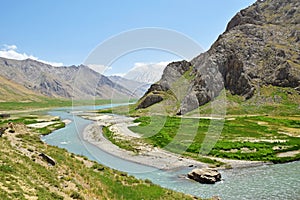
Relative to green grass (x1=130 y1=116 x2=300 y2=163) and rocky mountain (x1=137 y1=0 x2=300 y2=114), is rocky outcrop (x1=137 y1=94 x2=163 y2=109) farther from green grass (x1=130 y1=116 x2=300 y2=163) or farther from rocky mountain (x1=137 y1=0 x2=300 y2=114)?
green grass (x1=130 y1=116 x2=300 y2=163)

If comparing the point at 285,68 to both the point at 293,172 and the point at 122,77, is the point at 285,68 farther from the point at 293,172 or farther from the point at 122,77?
the point at 122,77

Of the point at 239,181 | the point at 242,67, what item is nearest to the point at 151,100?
the point at 242,67

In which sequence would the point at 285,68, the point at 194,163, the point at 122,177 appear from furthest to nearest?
1. the point at 285,68
2. the point at 194,163
3. the point at 122,177

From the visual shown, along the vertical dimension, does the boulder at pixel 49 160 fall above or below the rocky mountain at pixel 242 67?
below

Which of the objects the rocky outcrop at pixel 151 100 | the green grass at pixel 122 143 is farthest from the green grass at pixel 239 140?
the rocky outcrop at pixel 151 100

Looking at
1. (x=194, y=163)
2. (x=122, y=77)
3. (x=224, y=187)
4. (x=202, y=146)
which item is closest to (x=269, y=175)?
(x=224, y=187)

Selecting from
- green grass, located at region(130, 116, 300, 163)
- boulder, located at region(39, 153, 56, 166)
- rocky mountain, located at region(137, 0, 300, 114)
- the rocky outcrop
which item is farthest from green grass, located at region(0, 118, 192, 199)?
the rocky outcrop

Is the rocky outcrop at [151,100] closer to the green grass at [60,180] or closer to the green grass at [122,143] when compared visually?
the green grass at [122,143]

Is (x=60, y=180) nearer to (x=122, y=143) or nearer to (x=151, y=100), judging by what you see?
(x=122, y=143)
